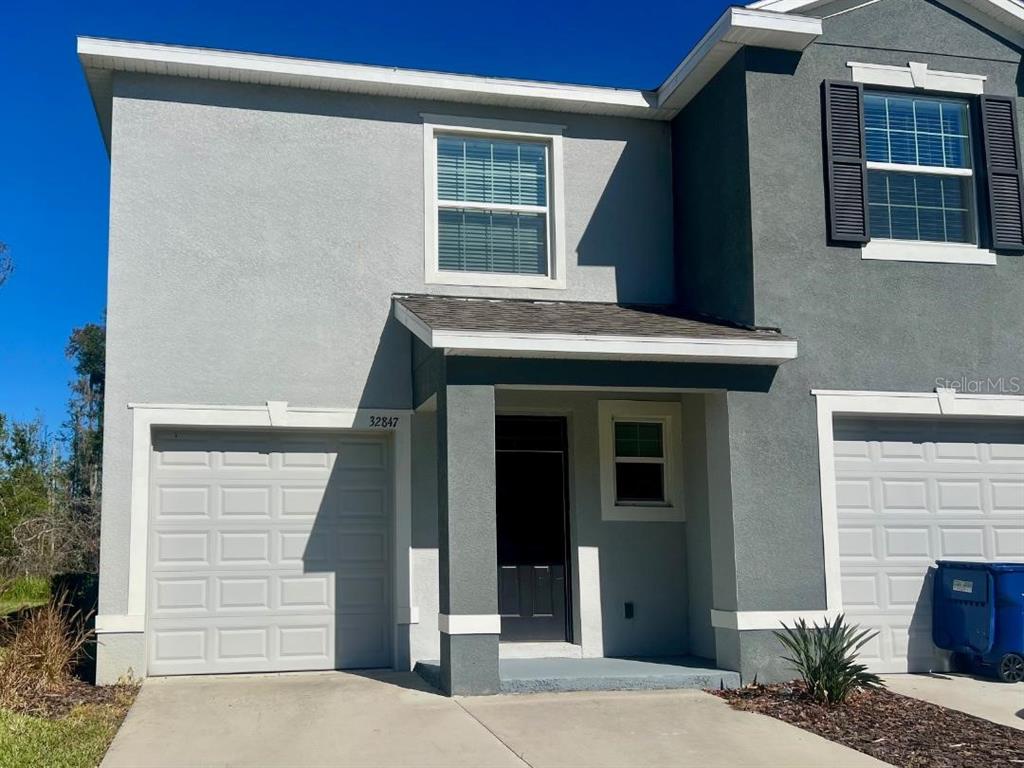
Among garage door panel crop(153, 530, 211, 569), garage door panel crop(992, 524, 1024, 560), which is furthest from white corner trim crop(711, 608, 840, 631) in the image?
garage door panel crop(153, 530, 211, 569)

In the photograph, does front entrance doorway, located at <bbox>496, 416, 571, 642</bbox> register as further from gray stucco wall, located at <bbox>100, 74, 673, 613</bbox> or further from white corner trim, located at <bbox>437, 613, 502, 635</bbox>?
white corner trim, located at <bbox>437, 613, 502, 635</bbox>

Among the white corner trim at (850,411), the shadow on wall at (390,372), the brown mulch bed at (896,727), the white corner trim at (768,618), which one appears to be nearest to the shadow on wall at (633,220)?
the shadow on wall at (390,372)

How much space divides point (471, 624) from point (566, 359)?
8.15 feet

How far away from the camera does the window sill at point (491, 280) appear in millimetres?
11391

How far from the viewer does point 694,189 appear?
1170 centimetres

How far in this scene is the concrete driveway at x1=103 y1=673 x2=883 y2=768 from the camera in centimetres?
728

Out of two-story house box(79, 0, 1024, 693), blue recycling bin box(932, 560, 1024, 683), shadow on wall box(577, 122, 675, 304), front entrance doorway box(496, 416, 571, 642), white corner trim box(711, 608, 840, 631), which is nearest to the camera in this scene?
white corner trim box(711, 608, 840, 631)

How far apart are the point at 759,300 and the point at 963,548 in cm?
329

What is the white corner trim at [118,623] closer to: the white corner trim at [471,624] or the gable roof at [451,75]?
the white corner trim at [471,624]

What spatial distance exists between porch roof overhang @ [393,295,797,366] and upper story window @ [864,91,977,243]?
82.5 inches

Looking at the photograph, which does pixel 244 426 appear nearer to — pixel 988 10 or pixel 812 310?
pixel 812 310

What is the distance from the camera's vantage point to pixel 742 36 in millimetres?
10586

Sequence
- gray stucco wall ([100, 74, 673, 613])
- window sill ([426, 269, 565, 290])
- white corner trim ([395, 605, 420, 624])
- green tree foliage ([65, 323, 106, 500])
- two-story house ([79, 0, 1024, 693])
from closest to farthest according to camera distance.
Result: two-story house ([79, 0, 1024, 693])
gray stucco wall ([100, 74, 673, 613])
white corner trim ([395, 605, 420, 624])
window sill ([426, 269, 565, 290])
green tree foliage ([65, 323, 106, 500])

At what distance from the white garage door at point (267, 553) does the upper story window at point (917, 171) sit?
5818 millimetres
